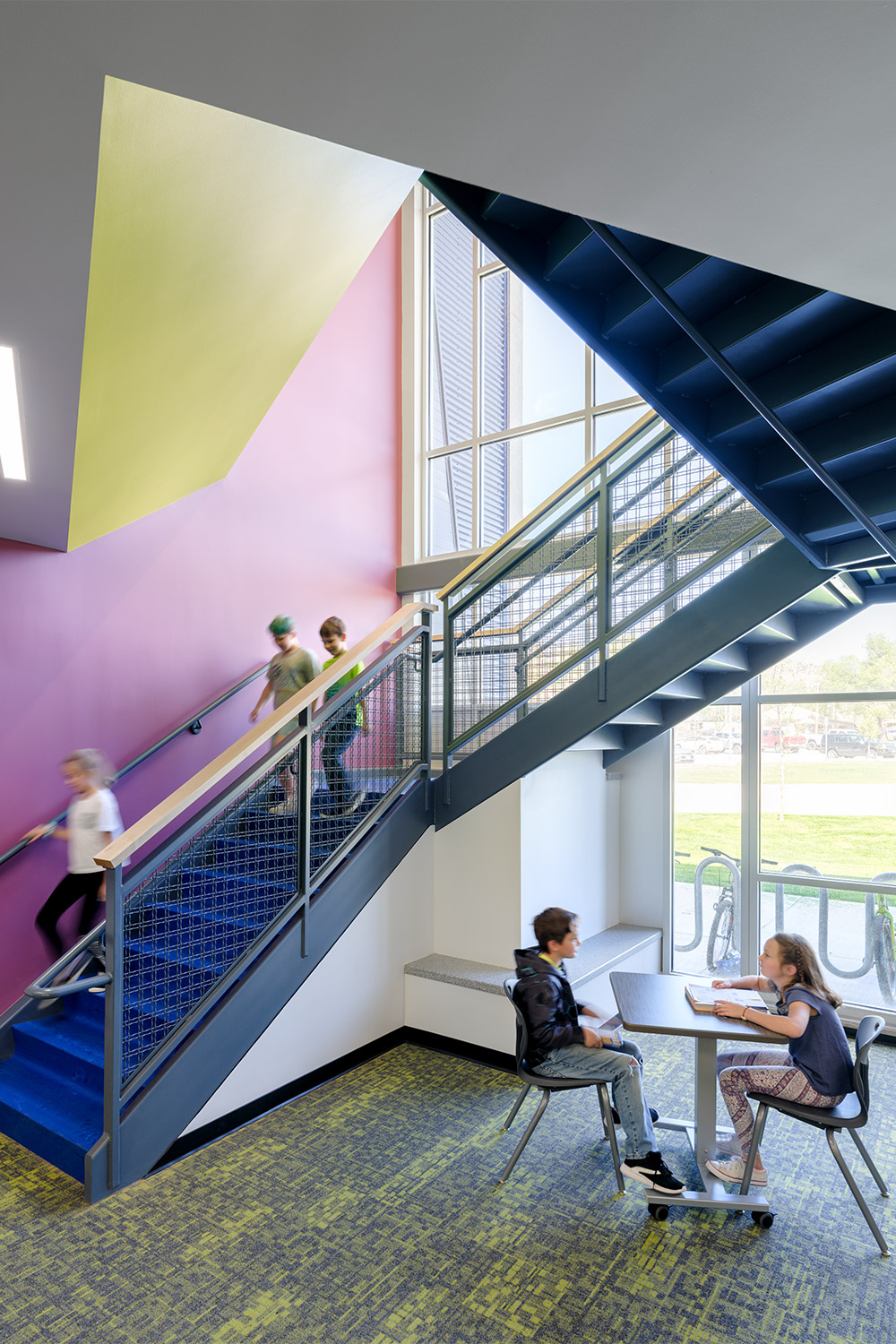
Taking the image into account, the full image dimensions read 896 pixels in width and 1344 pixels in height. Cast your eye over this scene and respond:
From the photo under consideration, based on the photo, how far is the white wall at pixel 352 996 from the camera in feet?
12.3

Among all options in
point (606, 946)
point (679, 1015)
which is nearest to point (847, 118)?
point (679, 1015)

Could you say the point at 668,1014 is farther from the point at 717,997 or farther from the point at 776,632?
the point at 776,632

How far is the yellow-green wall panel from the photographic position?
2.53 metres

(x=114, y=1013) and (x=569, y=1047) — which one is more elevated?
(x=114, y=1013)

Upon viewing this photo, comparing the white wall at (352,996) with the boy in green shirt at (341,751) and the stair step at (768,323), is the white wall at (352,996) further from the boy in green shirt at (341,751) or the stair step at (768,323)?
the stair step at (768,323)

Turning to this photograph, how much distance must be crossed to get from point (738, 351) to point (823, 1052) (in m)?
2.66

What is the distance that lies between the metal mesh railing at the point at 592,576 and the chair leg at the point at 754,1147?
2.14m

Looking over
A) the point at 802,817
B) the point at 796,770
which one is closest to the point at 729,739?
the point at 796,770

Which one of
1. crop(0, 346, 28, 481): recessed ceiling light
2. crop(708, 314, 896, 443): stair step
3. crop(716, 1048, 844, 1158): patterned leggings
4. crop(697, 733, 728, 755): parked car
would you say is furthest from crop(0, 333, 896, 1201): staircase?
crop(716, 1048, 844, 1158): patterned leggings

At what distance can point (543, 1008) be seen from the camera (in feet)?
10.7

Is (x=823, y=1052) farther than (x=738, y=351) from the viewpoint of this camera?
Yes

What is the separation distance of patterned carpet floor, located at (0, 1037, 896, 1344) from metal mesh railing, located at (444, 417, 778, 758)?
230 centimetres

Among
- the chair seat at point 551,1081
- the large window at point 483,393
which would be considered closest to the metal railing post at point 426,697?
the chair seat at point 551,1081

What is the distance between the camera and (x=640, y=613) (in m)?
3.92
